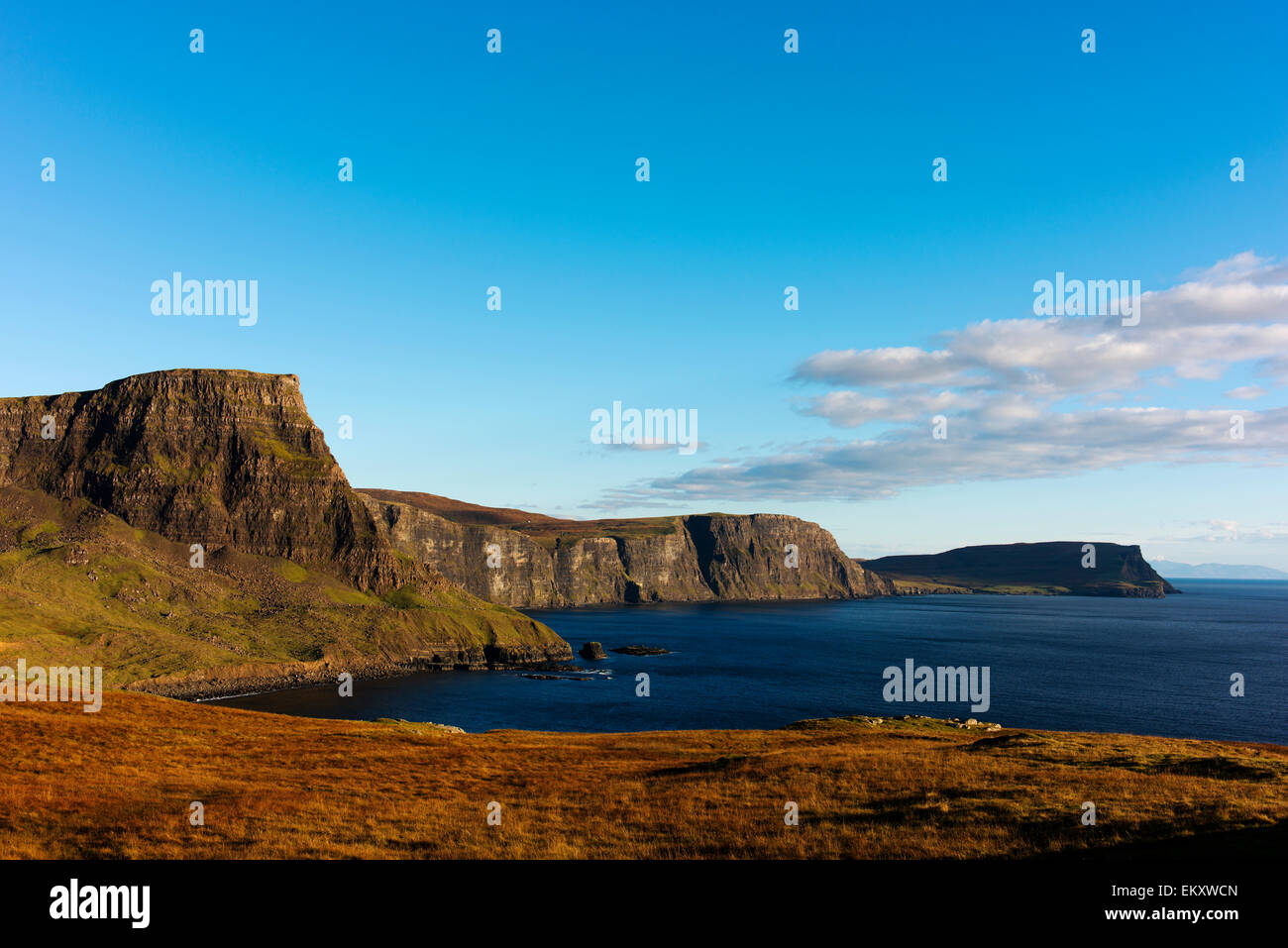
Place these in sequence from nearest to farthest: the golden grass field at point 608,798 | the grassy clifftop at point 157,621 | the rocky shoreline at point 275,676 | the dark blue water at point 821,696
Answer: the golden grass field at point 608,798
the dark blue water at point 821,696
the grassy clifftop at point 157,621
the rocky shoreline at point 275,676

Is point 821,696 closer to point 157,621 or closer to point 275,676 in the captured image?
point 275,676

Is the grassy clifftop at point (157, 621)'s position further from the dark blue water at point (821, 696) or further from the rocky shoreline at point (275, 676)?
the dark blue water at point (821, 696)

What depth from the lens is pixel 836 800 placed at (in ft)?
98.8

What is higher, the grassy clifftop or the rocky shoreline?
the grassy clifftop

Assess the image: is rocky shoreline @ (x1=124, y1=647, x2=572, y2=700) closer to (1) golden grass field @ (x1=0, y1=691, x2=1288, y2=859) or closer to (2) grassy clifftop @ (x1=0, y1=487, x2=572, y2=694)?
(2) grassy clifftop @ (x1=0, y1=487, x2=572, y2=694)

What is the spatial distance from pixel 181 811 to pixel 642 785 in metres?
18.9

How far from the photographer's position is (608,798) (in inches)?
1276

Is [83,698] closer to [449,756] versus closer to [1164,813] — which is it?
[449,756]

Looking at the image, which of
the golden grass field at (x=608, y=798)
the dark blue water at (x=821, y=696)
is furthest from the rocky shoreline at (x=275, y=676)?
the golden grass field at (x=608, y=798)

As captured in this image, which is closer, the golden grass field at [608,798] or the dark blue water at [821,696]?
the golden grass field at [608,798]

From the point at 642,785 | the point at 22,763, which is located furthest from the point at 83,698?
the point at 642,785

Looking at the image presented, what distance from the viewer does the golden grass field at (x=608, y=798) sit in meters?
23.5

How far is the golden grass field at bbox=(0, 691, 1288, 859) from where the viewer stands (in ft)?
77.0

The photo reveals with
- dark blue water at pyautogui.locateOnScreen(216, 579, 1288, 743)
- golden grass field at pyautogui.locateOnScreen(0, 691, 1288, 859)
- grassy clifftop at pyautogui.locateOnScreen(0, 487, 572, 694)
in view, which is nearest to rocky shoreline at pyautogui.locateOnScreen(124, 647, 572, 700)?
grassy clifftop at pyautogui.locateOnScreen(0, 487, 572, 694)
